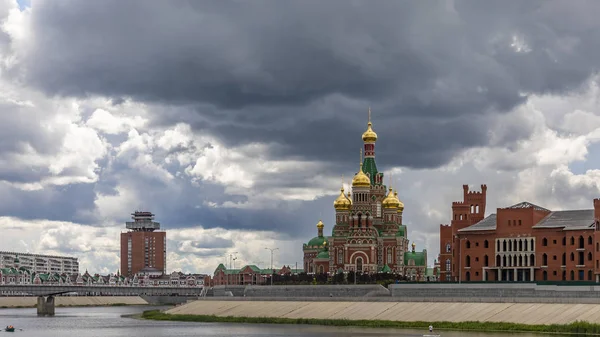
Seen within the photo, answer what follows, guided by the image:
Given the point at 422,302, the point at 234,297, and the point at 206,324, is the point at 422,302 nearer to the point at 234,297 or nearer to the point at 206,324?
the point at 206,324

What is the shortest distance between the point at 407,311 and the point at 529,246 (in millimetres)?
34820

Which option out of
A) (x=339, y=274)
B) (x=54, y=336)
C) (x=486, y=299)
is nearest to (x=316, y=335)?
(x=486, y=299)

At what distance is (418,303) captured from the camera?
135 m

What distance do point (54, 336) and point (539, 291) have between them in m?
58.7

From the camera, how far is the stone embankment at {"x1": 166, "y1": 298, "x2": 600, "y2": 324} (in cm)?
11469

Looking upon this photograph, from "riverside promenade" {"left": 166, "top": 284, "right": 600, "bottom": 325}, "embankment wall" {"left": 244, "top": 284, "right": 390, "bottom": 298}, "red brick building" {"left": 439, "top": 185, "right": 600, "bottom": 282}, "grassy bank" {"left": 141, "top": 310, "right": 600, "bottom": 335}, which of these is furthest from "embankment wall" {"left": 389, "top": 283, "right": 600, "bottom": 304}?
"red brick building" {"left": 439, "top": 185, "right": 600, "bottom": 282}

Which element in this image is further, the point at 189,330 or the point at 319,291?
the point at 319,291

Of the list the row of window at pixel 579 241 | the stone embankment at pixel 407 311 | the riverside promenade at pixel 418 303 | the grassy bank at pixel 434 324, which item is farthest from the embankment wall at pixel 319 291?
the row of window at pixel 579 241

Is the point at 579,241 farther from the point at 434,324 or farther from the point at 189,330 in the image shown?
the point at 189,330

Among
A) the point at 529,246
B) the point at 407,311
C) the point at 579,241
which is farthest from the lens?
the point at 529,246

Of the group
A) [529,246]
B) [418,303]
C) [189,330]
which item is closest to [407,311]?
[418,303]

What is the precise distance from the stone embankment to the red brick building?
2847 centimetres

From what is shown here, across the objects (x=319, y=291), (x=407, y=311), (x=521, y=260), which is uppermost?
(x=521, y=260)

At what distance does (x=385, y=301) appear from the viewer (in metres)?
141
